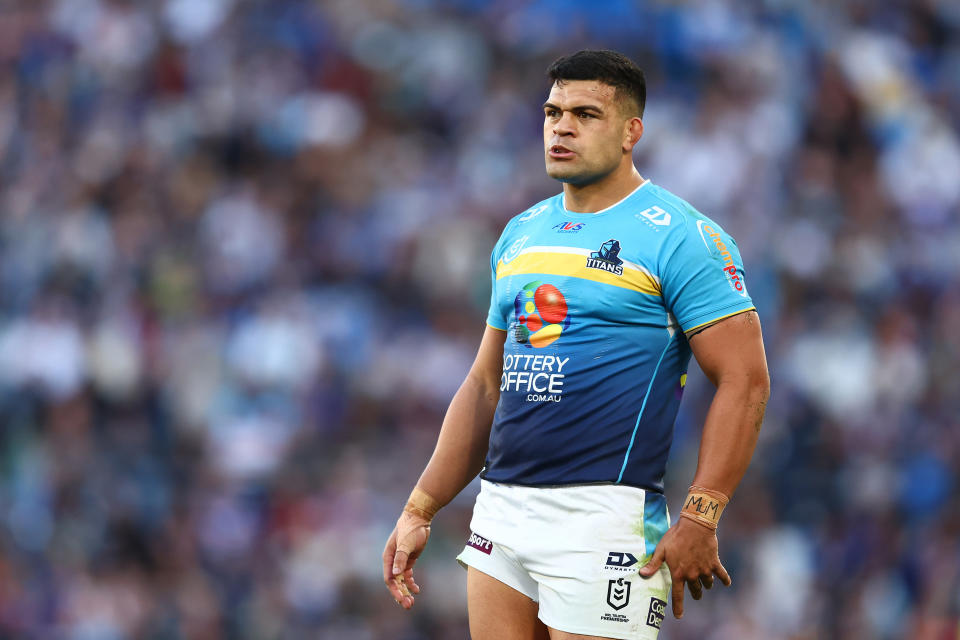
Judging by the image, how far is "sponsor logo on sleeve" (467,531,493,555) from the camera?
169 inches

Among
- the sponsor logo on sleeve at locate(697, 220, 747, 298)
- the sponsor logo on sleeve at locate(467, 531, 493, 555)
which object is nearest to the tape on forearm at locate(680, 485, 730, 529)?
the sponsor logo on sleeve at locate(697, 220, 747, 298)

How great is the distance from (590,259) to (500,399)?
580 millimetres

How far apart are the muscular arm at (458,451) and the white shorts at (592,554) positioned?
0.42 metres

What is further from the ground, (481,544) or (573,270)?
(573,270)

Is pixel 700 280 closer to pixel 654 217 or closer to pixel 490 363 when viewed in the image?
pixel 654 217

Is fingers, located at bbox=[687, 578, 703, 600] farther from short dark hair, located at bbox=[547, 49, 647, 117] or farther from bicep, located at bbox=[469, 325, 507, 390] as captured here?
short dark hair, located at bbox=[547, 49, 647, 117]

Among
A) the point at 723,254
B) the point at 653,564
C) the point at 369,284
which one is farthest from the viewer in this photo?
the point at 369,284

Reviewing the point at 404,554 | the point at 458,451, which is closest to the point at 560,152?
the point at 458,451

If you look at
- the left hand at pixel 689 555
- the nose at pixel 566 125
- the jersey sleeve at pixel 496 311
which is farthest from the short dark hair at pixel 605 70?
the left hand at pixel 689 555

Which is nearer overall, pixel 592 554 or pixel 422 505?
pixel 592 554

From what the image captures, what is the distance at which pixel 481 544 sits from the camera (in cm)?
431

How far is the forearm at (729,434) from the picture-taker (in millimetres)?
3900

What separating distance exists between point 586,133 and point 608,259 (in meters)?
0.41

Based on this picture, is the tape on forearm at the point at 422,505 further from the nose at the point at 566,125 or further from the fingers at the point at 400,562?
the nose at the point at 566,125
